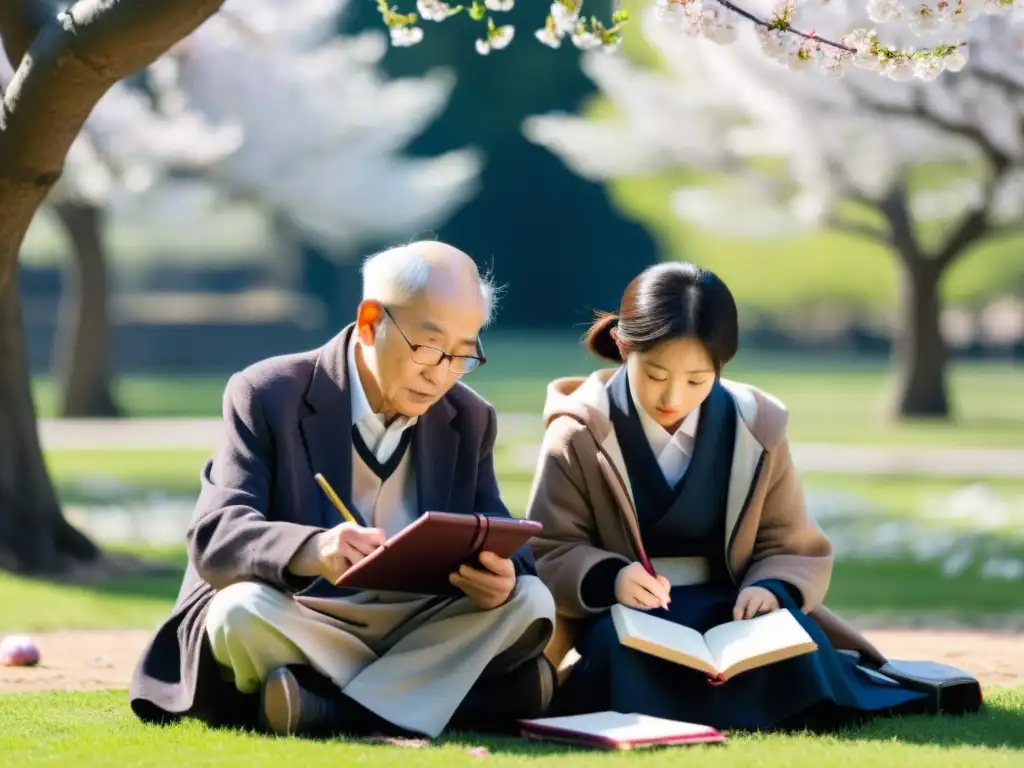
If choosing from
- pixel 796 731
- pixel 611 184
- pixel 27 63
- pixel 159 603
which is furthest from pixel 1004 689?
pixel 611 184

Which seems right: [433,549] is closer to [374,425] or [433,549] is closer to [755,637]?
[374,425]

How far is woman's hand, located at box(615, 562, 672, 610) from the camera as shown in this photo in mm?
4645

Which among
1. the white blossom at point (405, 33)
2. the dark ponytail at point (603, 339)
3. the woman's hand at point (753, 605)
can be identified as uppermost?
the white blossom at point (405, 33)

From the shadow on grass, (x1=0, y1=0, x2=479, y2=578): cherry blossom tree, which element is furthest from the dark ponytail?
the shadow on grass

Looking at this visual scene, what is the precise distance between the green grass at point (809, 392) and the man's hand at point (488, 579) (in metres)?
13.5

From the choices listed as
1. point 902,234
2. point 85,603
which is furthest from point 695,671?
point 902,234

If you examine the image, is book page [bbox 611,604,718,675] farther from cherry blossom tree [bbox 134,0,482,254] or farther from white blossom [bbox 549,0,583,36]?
cherry blossom tree [bbox 134,0,482,254]

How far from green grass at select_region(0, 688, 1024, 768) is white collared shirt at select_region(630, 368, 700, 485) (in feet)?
2.65

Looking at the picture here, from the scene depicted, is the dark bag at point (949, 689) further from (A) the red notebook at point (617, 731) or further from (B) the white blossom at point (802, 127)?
(B) the white blossom at point (802, 127)

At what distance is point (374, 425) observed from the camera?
4.65 meters

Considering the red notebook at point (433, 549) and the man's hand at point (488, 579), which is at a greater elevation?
the red notebook at point (433, 549)

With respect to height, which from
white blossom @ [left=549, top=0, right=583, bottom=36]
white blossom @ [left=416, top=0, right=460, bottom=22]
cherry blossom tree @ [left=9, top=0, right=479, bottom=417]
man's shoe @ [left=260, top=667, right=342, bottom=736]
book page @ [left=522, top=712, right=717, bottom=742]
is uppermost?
cherry blossom tree @ [left=9, top=0, right=479, bottom=417]

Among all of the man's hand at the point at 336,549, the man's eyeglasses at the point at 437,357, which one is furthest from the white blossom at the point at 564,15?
the man's hand at the point at 336,549

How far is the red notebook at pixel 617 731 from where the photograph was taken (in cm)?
424
